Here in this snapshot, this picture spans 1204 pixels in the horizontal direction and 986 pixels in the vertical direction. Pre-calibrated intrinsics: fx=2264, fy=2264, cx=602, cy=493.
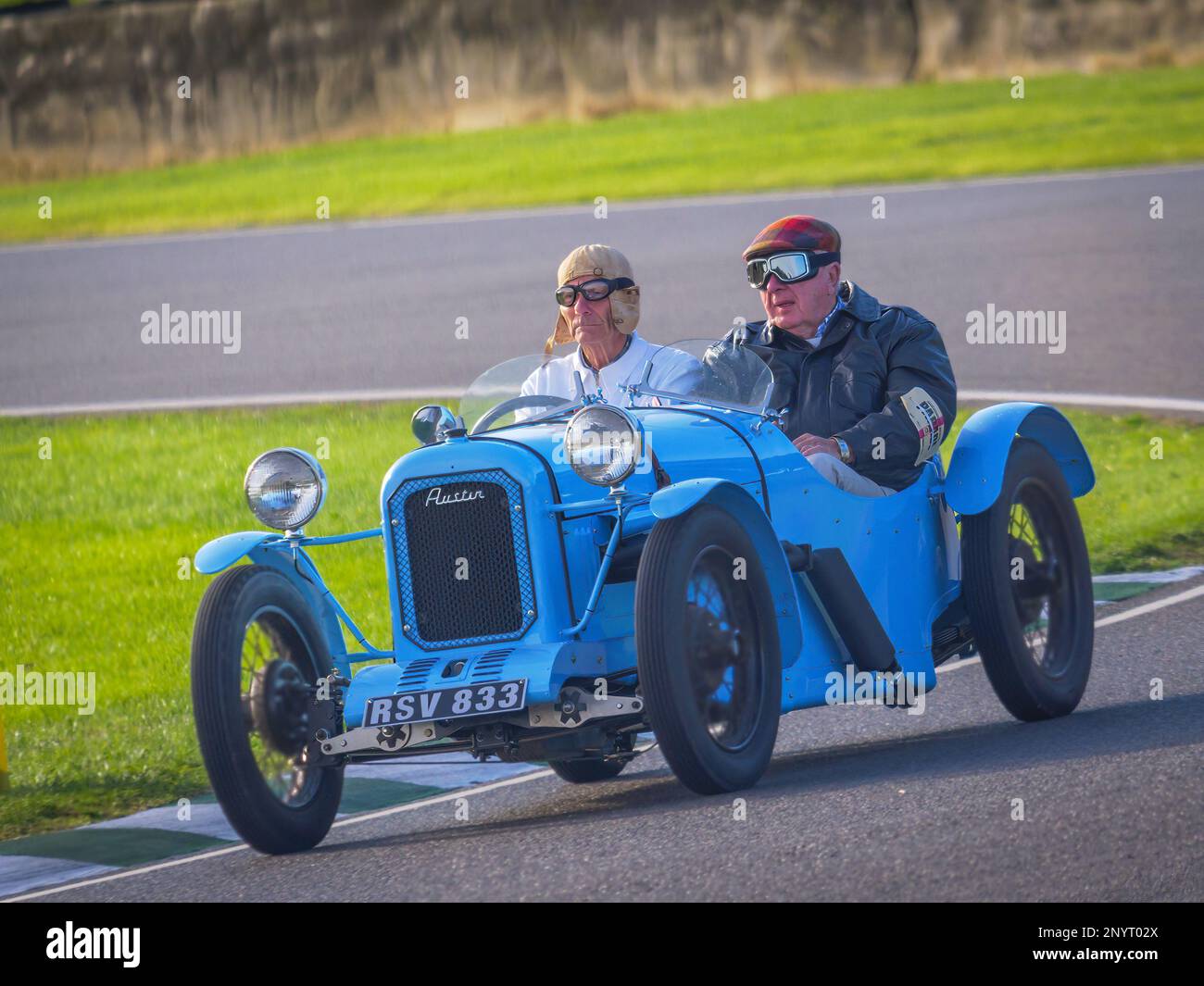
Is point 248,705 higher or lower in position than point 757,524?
lower

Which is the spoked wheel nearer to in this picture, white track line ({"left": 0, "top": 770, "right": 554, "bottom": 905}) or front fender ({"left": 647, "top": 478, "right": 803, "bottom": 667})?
front fender ({"left": 647, "top": 478, "right": 803, "bottom": 667})

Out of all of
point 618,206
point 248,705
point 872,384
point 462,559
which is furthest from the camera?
point 618,206

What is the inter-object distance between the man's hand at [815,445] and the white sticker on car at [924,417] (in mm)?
293

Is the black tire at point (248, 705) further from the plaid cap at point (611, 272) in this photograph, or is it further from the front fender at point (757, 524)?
the plaid cap at point (611, 272)

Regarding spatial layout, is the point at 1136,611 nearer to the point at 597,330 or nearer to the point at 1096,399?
the point at 597,330

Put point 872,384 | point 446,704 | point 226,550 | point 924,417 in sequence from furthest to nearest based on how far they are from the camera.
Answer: point 872,384 < point 924,417 < point 226,550 < point 446,704

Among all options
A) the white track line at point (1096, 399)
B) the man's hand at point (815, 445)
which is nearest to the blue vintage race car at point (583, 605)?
the man's hand at point (815, 445)

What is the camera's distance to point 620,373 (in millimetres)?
8109

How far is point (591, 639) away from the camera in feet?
22.9

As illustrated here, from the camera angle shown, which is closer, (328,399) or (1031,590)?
(1031,590)

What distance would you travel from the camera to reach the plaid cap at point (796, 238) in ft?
26.0

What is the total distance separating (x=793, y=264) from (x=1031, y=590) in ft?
4.88

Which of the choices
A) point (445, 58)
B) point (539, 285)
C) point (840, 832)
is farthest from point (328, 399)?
point (445, 58)

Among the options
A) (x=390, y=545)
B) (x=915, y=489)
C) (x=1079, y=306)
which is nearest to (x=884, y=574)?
(x=915, y=489)
